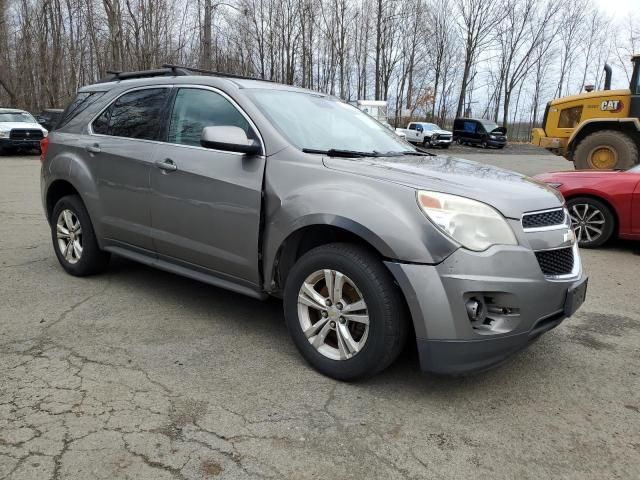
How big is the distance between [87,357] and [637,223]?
6.18m

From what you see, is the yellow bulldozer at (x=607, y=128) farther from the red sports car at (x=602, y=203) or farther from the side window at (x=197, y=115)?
the side window at (x=197, y=115)

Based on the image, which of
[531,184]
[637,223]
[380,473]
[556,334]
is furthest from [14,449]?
[637,223]

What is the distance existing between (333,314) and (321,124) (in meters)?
1.50

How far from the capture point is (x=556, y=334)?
3855 mm

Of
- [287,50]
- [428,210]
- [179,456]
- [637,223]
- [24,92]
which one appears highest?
[287,50]

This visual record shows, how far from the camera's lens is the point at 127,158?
13.6 ft

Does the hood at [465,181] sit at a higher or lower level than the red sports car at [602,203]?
higher

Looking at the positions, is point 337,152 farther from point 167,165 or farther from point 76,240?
point 76,240

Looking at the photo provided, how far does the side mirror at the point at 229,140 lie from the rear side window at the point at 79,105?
80.9 inches

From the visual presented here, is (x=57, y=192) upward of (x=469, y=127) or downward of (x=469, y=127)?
downward

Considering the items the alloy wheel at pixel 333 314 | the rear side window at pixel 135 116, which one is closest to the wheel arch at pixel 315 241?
the alloy wheel at pixel 333 314

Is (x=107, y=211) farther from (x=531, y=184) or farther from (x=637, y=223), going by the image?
(x=637, y=223)

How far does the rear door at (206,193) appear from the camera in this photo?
3379 mm

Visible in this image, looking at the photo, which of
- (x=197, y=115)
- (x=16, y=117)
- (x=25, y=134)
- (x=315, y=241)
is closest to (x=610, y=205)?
(x=315, y=241)
